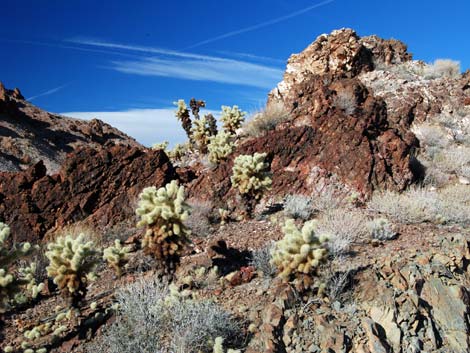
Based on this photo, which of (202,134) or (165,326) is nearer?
(165,326)

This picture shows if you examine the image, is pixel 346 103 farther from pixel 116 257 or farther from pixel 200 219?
pixel 116 257

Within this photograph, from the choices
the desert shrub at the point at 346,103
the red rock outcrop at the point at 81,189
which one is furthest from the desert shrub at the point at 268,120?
the red rock outcrop at the point at 81,189

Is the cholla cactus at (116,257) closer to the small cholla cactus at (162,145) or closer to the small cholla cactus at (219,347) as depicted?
the small cholla cactus at (219,347)

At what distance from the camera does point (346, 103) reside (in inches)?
496

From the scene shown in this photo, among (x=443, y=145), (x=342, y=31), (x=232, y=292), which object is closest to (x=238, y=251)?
(x=232, y=292)

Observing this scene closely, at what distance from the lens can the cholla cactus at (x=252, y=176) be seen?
9.16 meters

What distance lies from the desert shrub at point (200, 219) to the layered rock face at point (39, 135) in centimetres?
1287

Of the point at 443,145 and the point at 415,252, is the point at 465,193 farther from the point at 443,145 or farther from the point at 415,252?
the point at 415,252

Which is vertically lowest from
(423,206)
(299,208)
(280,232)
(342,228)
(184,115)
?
(342,228)

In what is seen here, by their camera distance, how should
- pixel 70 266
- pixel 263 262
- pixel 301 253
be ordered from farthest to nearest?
pixel 263 262
pixel 70 266
pixel 301 253

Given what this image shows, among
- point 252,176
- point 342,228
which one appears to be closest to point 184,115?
point 252,176

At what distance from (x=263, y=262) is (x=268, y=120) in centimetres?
660

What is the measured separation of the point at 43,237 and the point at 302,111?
7817mm

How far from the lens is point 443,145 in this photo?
45.9ft
